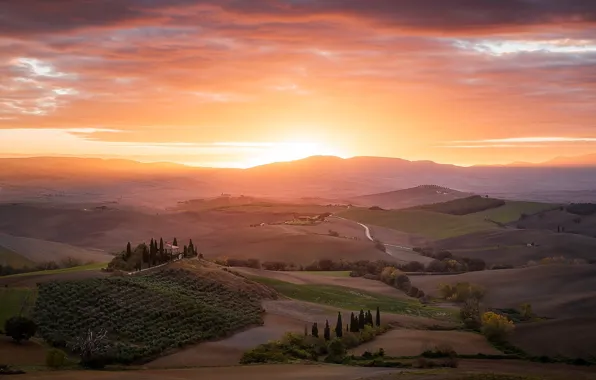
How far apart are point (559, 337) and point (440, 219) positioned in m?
111

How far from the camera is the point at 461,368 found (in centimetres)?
4050

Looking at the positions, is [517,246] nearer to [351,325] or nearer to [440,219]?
[440,219]

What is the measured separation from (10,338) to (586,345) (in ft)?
121

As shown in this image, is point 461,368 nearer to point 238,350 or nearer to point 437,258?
point 238,350

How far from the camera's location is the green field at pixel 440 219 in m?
148

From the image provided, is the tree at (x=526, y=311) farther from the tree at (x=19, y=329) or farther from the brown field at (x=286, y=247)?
the tree at (x=19, y=329)

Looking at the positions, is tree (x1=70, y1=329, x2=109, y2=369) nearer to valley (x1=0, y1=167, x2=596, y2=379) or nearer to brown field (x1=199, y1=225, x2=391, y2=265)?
valley (x1=0, y1=167, x2=596, y2=379)

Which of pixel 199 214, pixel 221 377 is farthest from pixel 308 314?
pixel 199 214

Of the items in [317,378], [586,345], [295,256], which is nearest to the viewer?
[317,378]

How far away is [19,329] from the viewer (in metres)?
44.2

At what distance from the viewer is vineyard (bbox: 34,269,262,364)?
46188mm

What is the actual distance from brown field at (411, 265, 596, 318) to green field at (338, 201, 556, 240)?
2133 inches

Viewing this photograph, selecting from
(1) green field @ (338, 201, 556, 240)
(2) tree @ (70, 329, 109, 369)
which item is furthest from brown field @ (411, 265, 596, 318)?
(1) green field @ (338, 201, 556, 240)

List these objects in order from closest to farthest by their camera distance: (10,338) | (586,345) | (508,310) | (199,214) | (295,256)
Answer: (10,338) < (586,345) < (508,310) < (295,256) < (199,214)
